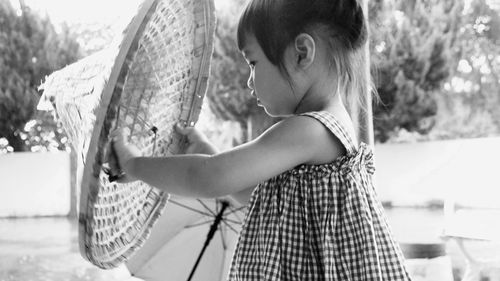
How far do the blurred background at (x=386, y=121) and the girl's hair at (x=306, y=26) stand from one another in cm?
82

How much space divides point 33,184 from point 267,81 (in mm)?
1039

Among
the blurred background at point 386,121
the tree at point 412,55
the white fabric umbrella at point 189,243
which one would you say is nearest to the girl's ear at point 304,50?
the white fabric umbrella at point 189,243

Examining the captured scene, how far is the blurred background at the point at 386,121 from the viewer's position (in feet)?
5.17

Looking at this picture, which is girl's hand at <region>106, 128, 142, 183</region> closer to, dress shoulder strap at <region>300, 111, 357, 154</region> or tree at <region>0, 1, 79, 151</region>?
dress shoulder strap at <region>300, 111, 357, 154</region>

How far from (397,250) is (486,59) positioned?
102cm

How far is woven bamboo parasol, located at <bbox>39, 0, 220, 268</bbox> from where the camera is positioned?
2.04 feet

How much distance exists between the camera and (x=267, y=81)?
0.78 metres

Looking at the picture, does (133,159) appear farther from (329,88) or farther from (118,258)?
(329,88)

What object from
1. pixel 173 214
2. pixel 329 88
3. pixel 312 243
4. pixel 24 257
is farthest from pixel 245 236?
pixel 24 257

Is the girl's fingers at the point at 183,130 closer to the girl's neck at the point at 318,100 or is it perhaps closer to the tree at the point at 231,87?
the girl's neck at the point at 318,100

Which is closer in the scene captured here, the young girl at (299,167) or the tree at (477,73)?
the young girl at (299,167)

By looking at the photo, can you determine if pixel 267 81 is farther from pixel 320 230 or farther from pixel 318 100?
pixel 320 230

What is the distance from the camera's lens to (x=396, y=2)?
1.73 m

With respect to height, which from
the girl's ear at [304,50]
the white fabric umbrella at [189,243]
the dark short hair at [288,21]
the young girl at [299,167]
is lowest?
the white fabric umbrella at [189,243]
